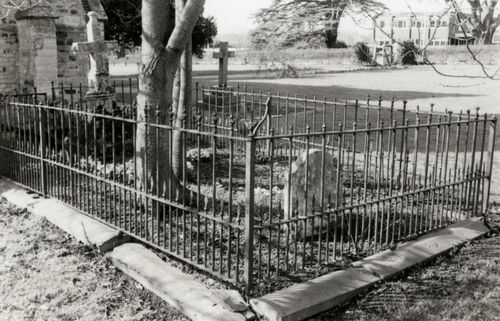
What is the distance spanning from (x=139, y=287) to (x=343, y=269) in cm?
182

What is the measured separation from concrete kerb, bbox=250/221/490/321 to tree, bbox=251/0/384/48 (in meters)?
2.49

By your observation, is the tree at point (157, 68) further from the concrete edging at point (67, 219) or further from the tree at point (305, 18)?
the tree at point (305, 18)

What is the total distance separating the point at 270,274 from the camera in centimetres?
460

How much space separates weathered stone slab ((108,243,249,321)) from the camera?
391 centimetres

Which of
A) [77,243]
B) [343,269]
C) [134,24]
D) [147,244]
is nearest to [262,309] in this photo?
[343,269]

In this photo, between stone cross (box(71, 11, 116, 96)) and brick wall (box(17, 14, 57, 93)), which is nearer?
stone cross (box(71, 11, 116, 96))

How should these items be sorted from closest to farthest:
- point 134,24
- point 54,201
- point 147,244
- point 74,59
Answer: point 147,244 → point 54,201 → point 74,59 → point 134,24

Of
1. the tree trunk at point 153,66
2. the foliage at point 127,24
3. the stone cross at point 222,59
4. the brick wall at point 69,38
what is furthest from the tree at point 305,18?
the brick wall at point 69,38

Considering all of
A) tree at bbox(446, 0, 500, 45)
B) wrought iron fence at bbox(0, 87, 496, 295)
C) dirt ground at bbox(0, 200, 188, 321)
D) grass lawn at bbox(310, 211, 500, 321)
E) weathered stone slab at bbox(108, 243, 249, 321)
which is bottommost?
dirt ground at bbox(0, 200, 188, 321)

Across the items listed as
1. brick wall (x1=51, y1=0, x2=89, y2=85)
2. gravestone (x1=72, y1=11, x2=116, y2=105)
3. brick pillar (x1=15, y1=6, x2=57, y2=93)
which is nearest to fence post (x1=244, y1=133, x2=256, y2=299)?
gravestone (x1=72, y1=11, x2=116, y2=105)

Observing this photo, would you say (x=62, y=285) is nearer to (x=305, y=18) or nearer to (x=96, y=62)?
(x=305, y=18)

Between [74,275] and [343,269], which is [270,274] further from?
[74,275]

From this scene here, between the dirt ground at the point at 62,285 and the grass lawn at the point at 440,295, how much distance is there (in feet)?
4.96

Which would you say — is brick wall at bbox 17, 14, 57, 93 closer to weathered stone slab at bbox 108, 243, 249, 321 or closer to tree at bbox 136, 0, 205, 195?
tree at bbox 136, 0, 205, 195
